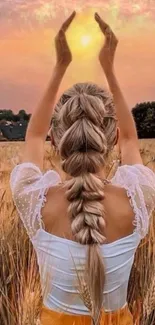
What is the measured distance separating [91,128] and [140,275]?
22.5 inches

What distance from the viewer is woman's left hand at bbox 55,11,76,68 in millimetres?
2139

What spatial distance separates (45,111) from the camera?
207 cm

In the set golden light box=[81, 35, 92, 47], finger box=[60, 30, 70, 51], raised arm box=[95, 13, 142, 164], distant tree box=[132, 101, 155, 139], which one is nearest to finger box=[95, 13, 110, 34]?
raised arm box=[95, 13, 142, 164]

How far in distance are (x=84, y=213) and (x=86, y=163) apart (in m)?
0.12

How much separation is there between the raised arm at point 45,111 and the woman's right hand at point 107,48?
0.31ft

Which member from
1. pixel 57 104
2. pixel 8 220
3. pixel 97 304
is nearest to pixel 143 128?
pixel 8 220

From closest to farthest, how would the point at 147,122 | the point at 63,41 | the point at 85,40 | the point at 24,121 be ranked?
the point at 63,41 < the point at 85,40 < the point at 24,121 < the point at 147,122

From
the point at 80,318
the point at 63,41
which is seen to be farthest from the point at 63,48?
the point at 80,318

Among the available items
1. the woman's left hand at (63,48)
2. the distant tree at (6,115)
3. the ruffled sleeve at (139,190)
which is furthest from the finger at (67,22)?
the distant tree at (6,115)

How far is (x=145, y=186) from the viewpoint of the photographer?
1.88 meters

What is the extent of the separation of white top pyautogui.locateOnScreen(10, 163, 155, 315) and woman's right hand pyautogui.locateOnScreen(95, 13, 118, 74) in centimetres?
42

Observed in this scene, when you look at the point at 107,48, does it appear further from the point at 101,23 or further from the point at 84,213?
the point at 84,213

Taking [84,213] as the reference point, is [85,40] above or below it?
above

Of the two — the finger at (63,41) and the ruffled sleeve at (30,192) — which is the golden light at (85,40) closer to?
the finger at (63,41)
